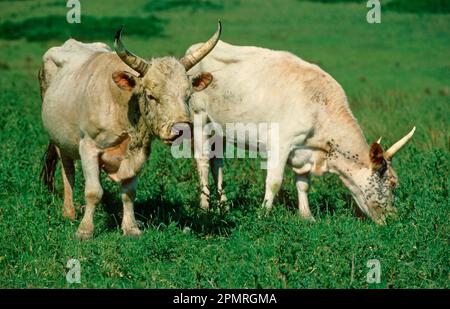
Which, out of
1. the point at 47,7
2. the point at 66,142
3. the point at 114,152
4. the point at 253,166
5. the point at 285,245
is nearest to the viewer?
the point at 285,245

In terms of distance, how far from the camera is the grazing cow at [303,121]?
966 centimetres

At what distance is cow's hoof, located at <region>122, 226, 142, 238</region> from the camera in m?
8.69

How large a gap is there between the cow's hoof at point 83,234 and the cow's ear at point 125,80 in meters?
1.47

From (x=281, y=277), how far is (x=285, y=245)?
2.19 feet

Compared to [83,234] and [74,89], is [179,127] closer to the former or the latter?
[83,234]

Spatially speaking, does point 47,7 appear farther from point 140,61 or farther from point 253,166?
point 140,61

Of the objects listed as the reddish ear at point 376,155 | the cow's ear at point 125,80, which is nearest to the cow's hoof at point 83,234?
the cow's ear at point 125,80

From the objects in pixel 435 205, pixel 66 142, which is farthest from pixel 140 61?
pixel 435 205

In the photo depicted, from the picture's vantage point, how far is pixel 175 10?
3275 cm

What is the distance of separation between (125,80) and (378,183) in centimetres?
304

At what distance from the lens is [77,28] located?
29703 millimetres

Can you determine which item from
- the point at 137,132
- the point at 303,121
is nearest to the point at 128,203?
the point at 137,132

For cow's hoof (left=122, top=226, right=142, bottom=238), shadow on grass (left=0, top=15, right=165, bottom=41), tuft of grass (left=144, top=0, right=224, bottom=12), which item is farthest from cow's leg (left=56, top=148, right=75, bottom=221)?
tuft of grass (left=144, top=0, right=224, bottom=12)

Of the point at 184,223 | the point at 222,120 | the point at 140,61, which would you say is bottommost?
the point at 184,223
